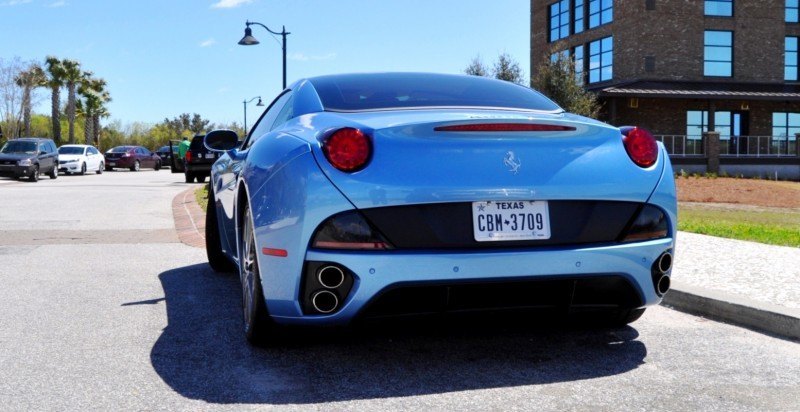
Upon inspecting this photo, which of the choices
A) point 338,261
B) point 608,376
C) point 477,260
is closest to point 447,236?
point 477,260

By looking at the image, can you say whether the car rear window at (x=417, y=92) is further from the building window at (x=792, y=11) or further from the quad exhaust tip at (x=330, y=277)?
the building window at (x=792, y=11)

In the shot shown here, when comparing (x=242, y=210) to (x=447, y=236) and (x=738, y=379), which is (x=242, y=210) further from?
(x=738, y=379)

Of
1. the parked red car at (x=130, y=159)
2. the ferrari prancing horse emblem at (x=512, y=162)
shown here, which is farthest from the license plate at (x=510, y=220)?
the parked red car at (x=130, y=159)

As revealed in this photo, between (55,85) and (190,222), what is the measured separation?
5554 centimetres

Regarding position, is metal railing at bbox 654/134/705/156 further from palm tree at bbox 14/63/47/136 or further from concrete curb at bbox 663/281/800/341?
palm tree at bbox 14/63/47/136

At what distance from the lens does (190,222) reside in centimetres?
1154

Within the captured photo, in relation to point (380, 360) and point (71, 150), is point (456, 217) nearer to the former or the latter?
point (380, 360)

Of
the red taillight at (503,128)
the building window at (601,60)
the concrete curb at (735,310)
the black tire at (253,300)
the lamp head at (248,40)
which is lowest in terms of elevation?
the concrete curb at (735,310)

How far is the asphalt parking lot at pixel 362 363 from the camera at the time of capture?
3496mm

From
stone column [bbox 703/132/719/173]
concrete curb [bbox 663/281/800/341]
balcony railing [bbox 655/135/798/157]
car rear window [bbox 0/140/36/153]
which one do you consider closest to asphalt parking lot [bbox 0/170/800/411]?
concrete curb [bbox 663/281/800/341]

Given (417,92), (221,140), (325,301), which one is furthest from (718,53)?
(325,301)

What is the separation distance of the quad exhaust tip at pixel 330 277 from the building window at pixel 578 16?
3895 cm

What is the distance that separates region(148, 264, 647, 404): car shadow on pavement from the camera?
12.0 feet

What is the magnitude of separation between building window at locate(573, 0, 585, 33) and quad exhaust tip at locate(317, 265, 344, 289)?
38947 mm
